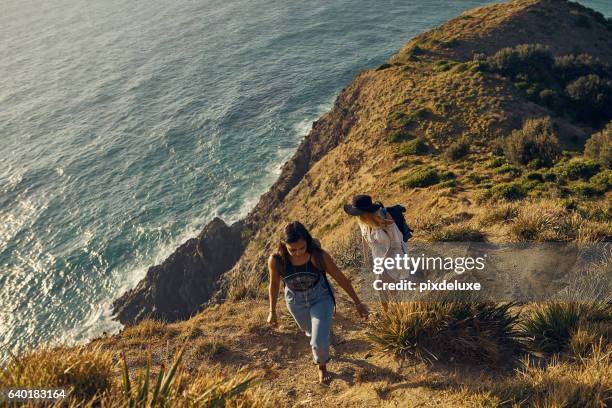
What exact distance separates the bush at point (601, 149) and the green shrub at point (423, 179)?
6.97 m

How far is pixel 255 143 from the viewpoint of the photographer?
4866 cm

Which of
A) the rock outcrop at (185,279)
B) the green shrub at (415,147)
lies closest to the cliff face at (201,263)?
the rock outcrop at (185,279)

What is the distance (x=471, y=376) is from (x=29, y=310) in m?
38.9

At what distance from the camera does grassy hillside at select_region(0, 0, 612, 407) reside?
5.13 metres

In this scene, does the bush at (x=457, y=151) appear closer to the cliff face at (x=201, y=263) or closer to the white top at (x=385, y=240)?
the cliff face at (x=201, y=263)

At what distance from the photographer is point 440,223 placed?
475 inches

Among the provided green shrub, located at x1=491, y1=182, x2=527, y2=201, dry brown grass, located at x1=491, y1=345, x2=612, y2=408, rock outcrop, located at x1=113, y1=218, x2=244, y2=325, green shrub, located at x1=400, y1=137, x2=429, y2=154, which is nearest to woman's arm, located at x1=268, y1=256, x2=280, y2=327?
dry brown grass, located at x1=491, y1=345, x2=612, y2=408

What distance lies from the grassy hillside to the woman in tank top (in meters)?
0.79

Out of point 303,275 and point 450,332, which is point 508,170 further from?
point 303,275

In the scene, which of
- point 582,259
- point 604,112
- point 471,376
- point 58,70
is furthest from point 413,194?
point 58,70

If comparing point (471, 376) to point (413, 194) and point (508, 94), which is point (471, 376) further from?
point (508, 94)

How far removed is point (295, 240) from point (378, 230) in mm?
1544

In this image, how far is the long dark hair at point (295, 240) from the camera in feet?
19.3

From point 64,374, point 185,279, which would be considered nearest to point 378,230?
point 64,374
